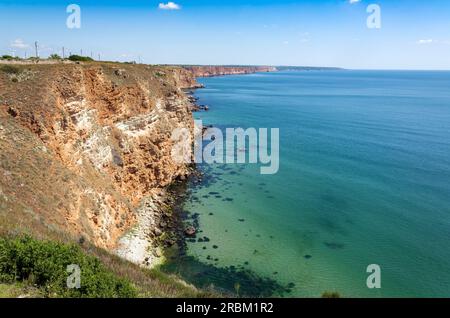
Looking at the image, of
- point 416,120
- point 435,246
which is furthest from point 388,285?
point 416,120

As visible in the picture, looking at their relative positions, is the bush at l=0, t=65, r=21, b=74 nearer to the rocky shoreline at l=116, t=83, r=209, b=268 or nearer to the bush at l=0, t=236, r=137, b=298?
the rocky shoreline at l=116, t=83, r=209, b=268

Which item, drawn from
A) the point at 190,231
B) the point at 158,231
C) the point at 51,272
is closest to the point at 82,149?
the point at 158,231
